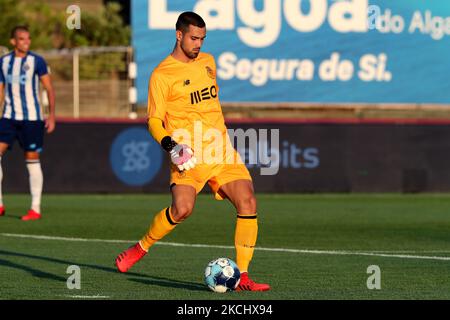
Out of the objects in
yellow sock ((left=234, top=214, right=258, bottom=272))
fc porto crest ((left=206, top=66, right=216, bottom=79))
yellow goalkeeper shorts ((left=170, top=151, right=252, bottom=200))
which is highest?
fc porto crest ((left=206, top=66, right=216, bottom=79))

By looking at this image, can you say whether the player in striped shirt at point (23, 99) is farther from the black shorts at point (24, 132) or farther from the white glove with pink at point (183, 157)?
the white glove with pink at point (183, 157)

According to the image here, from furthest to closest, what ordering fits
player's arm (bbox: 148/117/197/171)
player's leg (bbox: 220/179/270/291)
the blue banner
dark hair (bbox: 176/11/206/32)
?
the blue banner → player's leg (bbox: 220/179/270/291) → dark hair (bbox: 176/11/206/32) → player's arm (bbox: 148/117/197/171)

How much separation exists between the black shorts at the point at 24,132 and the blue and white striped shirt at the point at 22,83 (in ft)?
0.21

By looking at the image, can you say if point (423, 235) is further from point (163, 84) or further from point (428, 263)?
point (163, 84)

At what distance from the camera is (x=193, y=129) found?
10.1 metres

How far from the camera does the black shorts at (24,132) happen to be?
16.2m

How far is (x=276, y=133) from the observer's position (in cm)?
2170

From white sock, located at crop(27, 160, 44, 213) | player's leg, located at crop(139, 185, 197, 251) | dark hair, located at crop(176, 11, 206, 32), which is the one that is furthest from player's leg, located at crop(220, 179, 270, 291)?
white sock, located at crop(27, 160, 44, 213)

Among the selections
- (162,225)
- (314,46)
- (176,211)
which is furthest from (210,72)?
(314,46)

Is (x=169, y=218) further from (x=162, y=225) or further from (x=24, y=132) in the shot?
(x=24, y=132)

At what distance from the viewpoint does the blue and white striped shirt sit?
16188mm

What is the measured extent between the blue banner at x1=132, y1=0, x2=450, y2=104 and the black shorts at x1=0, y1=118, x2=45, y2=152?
30.0 feet

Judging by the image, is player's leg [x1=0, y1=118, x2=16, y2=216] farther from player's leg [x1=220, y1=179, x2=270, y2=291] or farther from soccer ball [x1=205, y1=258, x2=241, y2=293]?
soccer ball [x1=205, y1=258, x2=241, y2=293]
